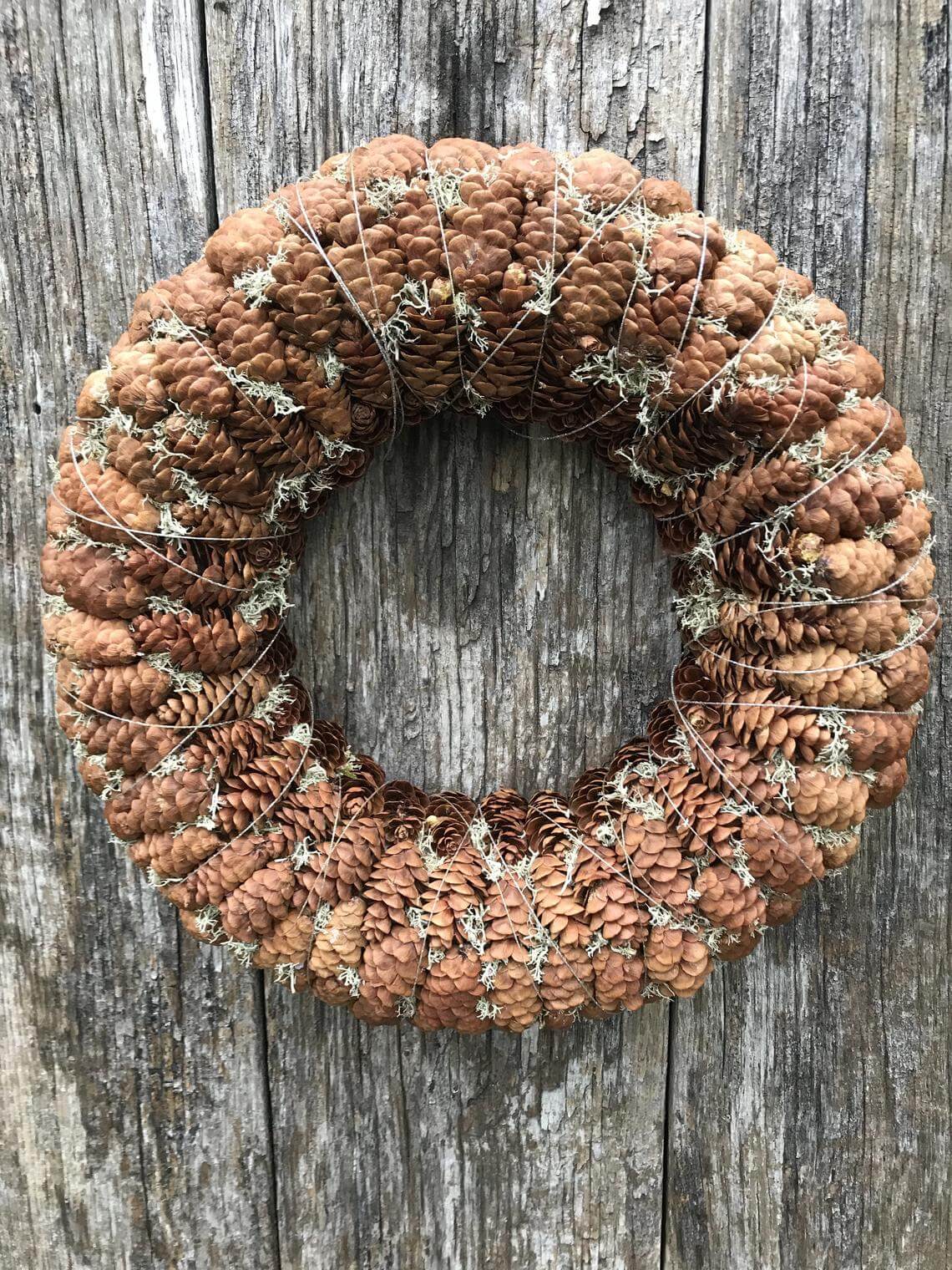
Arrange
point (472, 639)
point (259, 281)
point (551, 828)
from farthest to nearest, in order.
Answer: point (472, 639) → point (551, 828) → point (259, 281)

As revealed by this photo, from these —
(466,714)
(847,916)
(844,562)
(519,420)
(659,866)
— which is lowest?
(847,916)

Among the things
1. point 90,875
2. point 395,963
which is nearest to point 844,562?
point 395,963

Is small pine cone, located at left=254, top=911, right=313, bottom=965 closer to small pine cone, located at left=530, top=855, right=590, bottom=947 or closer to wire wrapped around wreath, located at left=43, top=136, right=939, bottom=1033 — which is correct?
wire wrapped around wreath, located at left=43, top=136, right=939, bottom=1033

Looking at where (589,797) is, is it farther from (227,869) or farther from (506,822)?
(227,869)

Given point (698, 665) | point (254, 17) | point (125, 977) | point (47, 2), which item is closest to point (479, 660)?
point (698, 665)

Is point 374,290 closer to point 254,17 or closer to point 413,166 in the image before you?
point 413,166

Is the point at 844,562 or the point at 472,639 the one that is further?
the point at 472,639

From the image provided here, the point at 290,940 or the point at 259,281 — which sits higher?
the point at 259,281
